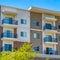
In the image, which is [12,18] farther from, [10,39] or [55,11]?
[55,11]

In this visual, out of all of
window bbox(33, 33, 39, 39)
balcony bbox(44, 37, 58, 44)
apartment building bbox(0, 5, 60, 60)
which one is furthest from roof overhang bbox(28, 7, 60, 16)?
balcony bbox(44, 37, 58, 44)

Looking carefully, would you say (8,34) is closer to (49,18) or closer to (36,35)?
(36,35)

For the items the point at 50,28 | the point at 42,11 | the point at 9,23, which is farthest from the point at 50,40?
the point at 9,23

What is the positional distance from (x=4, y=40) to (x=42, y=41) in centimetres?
708

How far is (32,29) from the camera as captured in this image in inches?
1542

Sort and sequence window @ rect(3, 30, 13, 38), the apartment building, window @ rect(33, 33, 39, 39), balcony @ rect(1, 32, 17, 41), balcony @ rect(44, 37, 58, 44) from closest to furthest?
balcony @ rect(1, 32, 17, 41)
window @ rect(3, 30, 13, 38)
the apartment building
window @ rect(33, 33, 39, 39)
balcony @ rect(44, 37, 58, 44)

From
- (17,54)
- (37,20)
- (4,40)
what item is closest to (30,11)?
(37,20)

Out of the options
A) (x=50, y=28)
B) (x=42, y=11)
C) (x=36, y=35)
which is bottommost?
(x=36, y=35)

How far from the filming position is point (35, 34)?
129ft

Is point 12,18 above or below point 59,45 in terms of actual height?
above

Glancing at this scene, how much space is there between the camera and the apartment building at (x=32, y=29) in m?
36.5

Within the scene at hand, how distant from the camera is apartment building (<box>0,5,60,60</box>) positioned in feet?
120

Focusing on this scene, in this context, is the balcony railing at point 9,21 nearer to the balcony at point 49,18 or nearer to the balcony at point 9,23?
the balcony at point 9,23

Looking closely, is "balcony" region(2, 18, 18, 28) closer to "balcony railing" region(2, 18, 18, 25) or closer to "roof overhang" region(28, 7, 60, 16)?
"balcony railing" region(2, 18, 18, 25)
